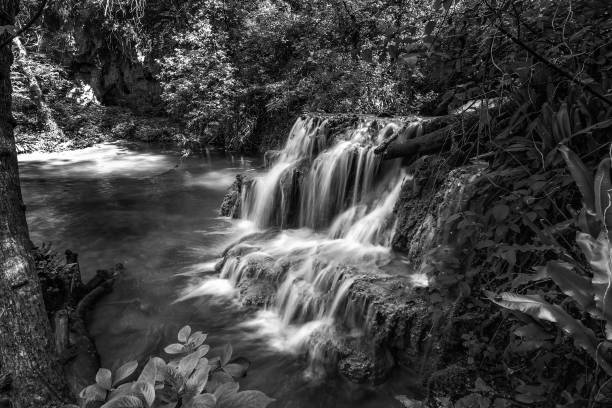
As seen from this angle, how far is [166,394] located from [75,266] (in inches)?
210

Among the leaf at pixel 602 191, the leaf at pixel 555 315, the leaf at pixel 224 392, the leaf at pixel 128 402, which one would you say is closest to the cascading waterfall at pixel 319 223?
the leaf at pixel 555 315

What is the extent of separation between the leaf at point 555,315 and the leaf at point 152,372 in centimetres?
138

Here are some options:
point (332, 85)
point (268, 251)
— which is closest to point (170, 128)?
point (332, 85)

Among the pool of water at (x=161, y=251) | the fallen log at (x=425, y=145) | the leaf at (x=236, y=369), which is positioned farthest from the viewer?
the fallen log at (x=425, y=145)

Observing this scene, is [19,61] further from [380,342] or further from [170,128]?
[380,342]

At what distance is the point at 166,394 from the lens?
1.19 meters

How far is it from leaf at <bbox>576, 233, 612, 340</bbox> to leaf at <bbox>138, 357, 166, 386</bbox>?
158 centimetres

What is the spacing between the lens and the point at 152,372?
3.80 ft

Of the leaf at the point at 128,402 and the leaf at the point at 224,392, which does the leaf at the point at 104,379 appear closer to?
the leaf at the point at 128,402

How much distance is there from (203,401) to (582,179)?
193cm

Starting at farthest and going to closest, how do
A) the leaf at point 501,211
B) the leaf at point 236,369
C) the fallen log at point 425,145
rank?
the fallen log at point 425,145 → the leaf at point 501,211 → the leaf at point 236,369

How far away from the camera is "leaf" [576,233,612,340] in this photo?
53.9 inches

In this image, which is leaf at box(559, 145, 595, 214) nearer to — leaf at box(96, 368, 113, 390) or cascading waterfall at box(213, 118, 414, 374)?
leaf at box(96, 368, 113, 390)

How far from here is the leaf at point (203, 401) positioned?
105 centimetres
